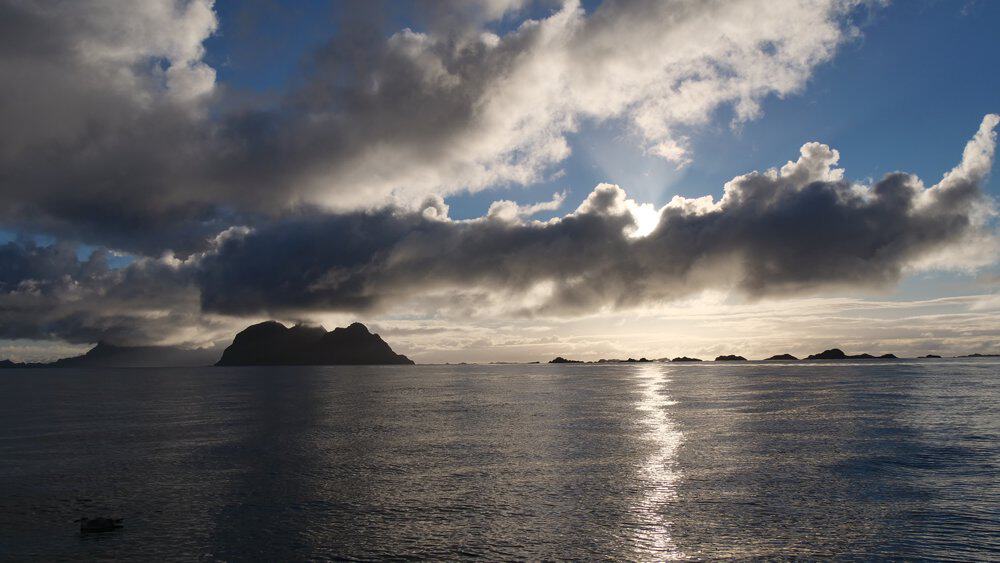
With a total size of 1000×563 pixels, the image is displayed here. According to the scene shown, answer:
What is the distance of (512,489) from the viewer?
120 feet

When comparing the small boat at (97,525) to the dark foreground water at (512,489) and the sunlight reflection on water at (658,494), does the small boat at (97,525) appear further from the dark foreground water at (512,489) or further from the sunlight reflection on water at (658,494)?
the sunlight reflection on water at (658,494)

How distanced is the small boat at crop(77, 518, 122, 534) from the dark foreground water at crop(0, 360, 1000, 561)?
0.80 m

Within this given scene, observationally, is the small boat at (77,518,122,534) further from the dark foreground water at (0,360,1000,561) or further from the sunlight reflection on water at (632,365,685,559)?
the sunlight reflection on water at (632,365,685,559)

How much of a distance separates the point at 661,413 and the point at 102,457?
6744 centimetres

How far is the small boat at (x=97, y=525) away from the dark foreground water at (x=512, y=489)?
2.62 ft

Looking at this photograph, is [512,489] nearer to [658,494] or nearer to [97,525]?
[658,494]

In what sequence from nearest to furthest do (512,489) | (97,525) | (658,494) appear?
1. (97,525)
2. (658,494)
3. (512,489)

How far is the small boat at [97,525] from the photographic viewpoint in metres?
28.7

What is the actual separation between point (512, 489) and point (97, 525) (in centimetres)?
2222

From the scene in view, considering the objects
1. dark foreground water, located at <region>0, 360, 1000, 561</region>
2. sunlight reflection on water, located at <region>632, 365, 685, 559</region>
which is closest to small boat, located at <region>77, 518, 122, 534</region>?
dark foreground water, located at <region>0, 360, 1000, 561</region>

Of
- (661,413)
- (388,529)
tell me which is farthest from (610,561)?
(661,413)

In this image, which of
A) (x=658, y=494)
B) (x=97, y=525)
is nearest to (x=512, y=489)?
(x=658, y=494)

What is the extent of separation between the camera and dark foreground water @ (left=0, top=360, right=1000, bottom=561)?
87.2ft

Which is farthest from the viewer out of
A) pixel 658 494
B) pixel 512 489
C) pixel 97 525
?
pixel 512 489
